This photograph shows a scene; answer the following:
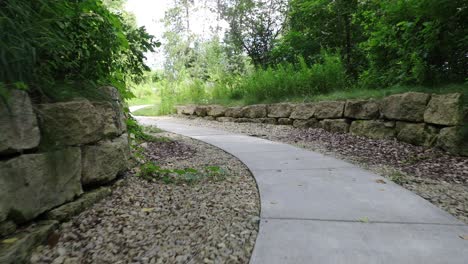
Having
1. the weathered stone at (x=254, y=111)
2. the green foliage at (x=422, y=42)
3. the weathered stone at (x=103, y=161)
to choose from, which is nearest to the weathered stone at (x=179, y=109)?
the weathered stone at (x=254, y=111)

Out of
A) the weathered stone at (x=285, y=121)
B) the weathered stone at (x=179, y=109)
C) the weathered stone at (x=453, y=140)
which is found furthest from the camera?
the weathered stone at (x=179, y=109)

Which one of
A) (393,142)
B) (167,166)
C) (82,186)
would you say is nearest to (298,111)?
(393,142)

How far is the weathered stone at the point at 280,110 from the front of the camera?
580cm

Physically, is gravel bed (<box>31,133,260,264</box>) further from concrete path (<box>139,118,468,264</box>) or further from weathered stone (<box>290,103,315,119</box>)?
weathered stone (<box>290,103,315,119</box>)

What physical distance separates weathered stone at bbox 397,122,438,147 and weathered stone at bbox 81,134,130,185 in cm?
362

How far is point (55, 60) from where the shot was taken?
181 cm

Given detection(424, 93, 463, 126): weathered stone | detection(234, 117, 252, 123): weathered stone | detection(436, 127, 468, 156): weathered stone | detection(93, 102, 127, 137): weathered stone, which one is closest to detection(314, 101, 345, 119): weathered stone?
detection(424, 93, 463, 126): weathered stone

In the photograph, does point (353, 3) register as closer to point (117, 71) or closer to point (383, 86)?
point (383, 86)

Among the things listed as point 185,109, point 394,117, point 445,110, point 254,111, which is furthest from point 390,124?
point 185,109

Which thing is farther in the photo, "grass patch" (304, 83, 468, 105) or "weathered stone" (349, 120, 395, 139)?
"weathered stone" (349, 120, 395, 139)

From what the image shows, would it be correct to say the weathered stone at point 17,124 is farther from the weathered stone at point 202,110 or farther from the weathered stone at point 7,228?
the weathered stone at point 202,110

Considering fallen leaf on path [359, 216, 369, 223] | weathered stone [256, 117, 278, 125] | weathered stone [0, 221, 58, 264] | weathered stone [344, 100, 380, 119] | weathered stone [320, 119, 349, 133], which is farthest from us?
weathered stone [256, 117, 278, 125]

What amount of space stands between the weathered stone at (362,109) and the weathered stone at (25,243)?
4.29m

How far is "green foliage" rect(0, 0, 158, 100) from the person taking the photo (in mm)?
1405
